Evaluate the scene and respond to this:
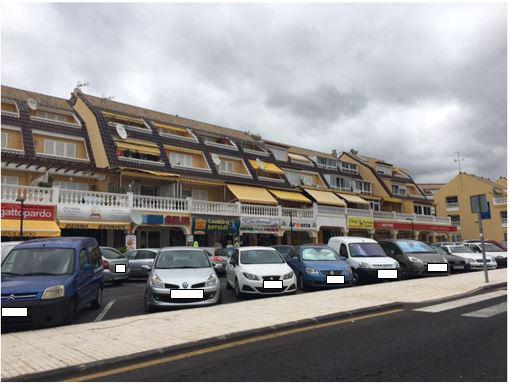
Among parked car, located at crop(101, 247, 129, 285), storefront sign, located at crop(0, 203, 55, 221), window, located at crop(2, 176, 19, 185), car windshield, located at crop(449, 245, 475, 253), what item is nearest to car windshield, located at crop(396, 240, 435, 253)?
car windshield, located at crop(449, 245, 475, 253)

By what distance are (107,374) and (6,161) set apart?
881 inches

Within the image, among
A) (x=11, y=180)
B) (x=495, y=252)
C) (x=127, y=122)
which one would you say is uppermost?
(x=127, y=122)

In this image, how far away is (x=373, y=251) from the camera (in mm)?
15930

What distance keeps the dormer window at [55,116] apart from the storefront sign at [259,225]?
1295 centimetres

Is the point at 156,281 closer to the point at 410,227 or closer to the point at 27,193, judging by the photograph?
the point at 27,193

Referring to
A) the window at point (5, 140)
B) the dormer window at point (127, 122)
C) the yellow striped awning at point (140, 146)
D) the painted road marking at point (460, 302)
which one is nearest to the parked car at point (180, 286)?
the painted road marking at point (460, 302)

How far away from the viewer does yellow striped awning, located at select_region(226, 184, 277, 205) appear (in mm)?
33562

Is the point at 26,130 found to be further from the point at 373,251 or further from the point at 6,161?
the point at 373,251

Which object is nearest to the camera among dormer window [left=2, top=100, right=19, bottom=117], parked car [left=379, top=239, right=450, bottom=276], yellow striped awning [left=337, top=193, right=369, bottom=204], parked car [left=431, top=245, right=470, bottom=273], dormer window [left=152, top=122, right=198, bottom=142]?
parked car [left=379, top=239, right=450, bottom=276]

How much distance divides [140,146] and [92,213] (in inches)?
341

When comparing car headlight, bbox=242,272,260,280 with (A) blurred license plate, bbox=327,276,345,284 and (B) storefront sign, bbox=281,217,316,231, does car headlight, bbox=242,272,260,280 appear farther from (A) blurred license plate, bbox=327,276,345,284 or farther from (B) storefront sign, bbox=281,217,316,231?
(B) storefront sign, bbox=281,217,316,231

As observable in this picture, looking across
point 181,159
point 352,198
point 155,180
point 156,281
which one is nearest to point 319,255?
point 156,281

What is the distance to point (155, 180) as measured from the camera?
1224 inches

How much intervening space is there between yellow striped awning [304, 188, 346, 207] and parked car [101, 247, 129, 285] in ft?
84.4
